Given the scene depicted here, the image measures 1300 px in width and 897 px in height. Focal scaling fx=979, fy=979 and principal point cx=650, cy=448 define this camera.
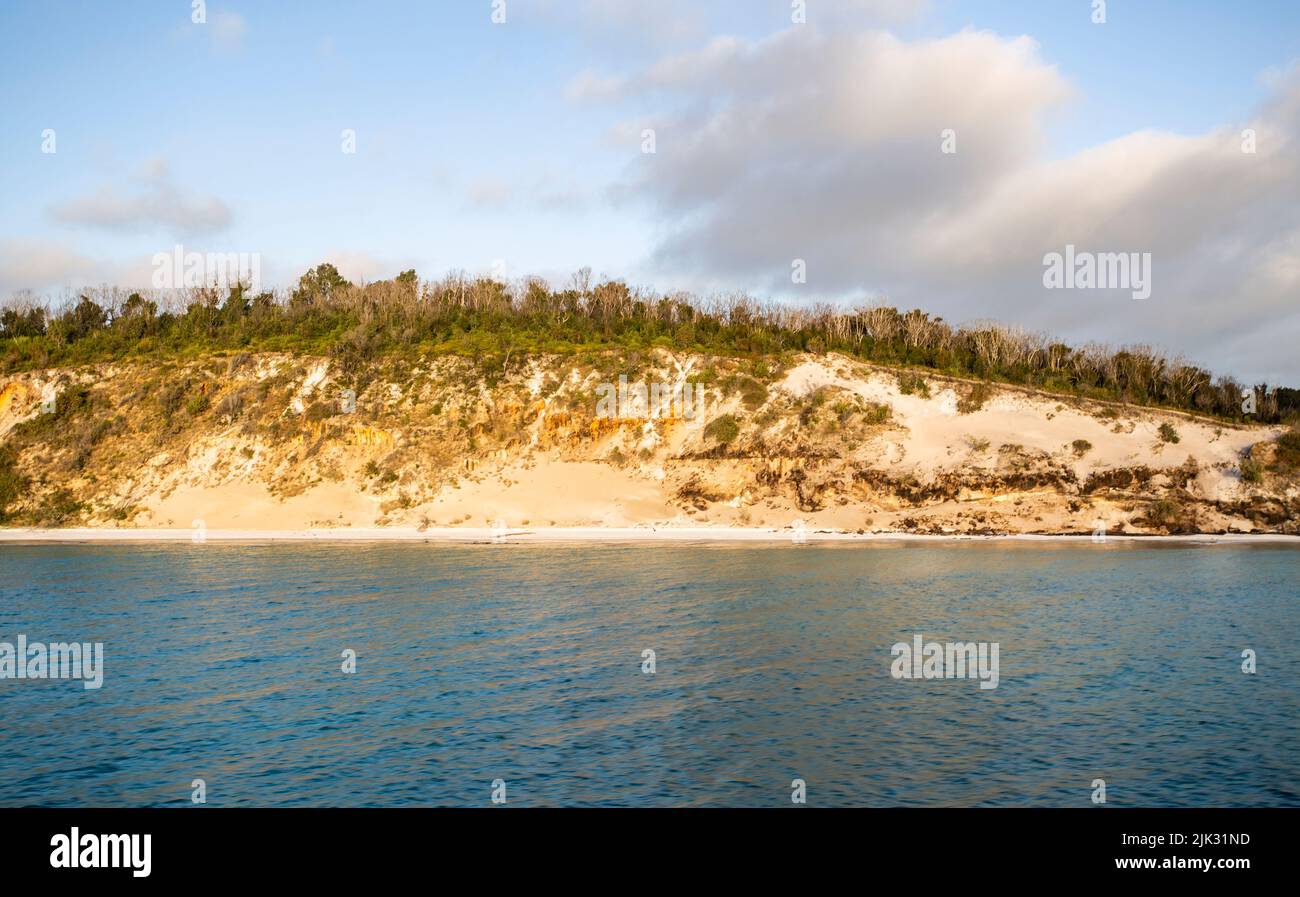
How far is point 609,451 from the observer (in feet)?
252

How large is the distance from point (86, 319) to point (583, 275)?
172 feet

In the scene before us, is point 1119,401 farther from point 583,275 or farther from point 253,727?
point 253,727

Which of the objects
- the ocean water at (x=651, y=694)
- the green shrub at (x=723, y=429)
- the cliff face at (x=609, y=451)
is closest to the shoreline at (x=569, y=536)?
the cliff face at (x=609, y=451)

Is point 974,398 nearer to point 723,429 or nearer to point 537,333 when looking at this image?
point 723,429

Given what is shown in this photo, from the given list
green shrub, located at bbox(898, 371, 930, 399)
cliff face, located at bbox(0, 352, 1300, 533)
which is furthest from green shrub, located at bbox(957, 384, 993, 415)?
green shrub, located at bbox(898, 371, 930, 399)

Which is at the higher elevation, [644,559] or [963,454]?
[963,454]

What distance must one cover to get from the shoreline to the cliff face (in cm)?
160

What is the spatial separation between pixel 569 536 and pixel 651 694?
140 feet

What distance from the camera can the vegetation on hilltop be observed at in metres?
82.4

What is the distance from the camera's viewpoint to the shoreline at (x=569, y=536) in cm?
6156

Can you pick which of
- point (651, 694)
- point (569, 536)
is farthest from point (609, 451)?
point (651, 694)

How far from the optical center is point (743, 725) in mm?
19000
